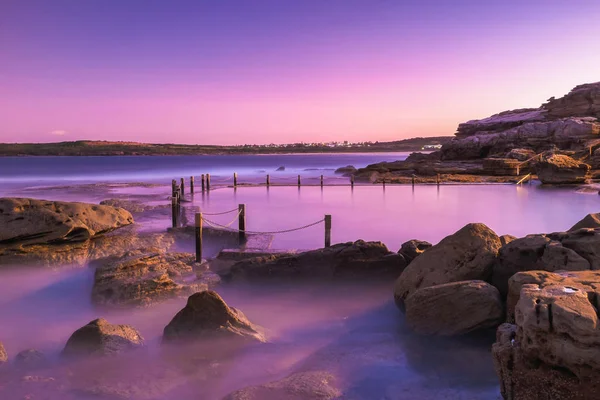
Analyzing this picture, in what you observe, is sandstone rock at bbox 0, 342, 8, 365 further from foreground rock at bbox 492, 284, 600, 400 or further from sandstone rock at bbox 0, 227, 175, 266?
foreground rock at bbox 492, 284, 600, 400

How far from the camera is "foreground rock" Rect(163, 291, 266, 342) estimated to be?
6.03 m

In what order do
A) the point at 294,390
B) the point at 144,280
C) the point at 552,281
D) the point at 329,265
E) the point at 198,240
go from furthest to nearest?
the point at 198,240 < the point at 329,265 < the point at 144,280 < the point at 294,390 < the point at 552,281

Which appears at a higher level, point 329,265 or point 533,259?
point 533,259

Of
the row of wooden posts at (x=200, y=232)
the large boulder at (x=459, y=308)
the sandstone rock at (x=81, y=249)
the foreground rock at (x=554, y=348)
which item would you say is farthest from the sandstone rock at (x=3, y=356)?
the foreground rock at (x=554, y=348)

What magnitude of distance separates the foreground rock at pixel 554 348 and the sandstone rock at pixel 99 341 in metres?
4.53

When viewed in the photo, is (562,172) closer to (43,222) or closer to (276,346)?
(276,346)

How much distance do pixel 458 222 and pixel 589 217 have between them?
852cm

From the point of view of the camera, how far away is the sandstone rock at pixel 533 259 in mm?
5773

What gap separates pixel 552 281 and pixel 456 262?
2355mm

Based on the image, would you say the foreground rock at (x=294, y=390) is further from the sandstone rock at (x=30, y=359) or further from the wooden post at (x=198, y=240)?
the wooden post at (x=198, y=240)

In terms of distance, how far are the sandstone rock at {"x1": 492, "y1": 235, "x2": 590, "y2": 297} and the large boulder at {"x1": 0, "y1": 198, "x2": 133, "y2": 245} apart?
9693 mm

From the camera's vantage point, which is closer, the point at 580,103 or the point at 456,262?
the point at 456,262

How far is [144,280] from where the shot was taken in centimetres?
784

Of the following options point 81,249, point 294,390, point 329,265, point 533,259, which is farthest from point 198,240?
point 533,259
